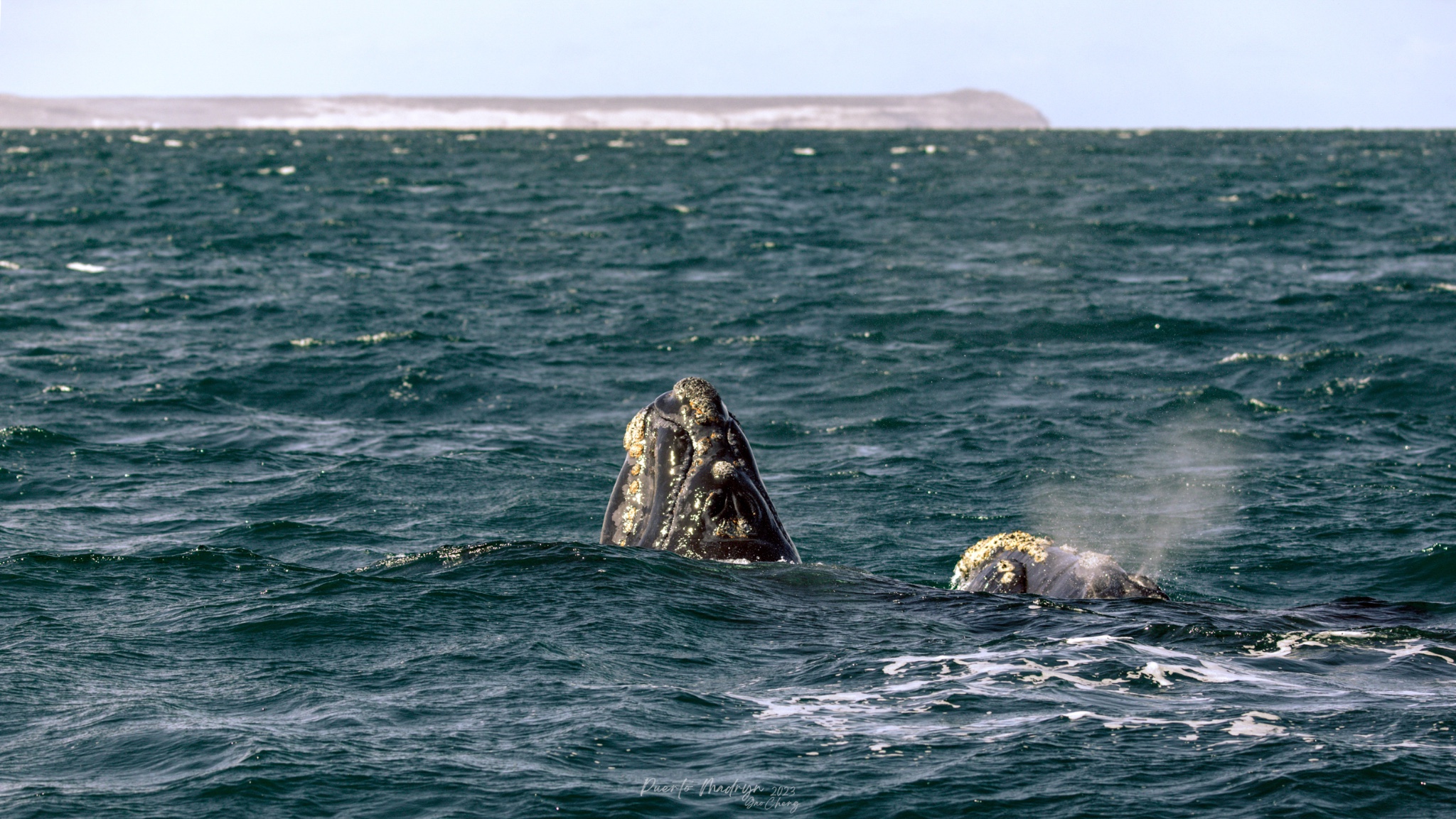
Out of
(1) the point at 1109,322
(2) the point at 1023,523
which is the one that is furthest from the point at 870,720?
(1) the point at 1109,322

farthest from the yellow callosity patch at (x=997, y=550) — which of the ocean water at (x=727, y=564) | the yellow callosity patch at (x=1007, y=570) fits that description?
the ocean water at (x=727, y=564)

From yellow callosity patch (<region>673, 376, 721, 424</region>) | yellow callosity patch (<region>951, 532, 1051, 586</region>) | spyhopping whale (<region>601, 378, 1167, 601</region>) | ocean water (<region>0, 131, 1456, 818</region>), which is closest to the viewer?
ocean water (<region>0, 131, 1456, 818</region>)

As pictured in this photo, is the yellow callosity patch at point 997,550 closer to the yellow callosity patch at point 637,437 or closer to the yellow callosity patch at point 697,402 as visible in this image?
the yellow callosity patch at point 697,402

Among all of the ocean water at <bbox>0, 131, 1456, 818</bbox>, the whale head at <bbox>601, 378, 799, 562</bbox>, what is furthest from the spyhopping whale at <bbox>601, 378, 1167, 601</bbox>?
the ocean water at <bbox>0, 131, 1456, 818</bbox>

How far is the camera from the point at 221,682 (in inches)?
345

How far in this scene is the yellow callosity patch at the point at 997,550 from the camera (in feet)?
36.1

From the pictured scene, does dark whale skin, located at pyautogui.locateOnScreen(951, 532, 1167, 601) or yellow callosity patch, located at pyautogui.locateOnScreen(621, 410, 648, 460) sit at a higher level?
yellow callosity patch, located at pyautogui.locateOnScreen(621, 410, 648, 460)

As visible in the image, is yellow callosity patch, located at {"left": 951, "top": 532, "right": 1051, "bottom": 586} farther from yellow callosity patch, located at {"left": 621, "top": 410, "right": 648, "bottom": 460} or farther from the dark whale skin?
yellow callosity patch, located at {"left": 621, "top": 410, "right": 648, "bottom": 460}

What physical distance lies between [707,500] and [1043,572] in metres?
2.62

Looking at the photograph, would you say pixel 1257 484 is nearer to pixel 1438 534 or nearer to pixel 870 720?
pixel 1438 534

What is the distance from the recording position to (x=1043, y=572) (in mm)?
10703

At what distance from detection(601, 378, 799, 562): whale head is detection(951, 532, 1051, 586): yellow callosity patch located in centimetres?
139

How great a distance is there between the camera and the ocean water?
7199 mm

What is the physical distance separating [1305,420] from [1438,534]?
606 centimetres
